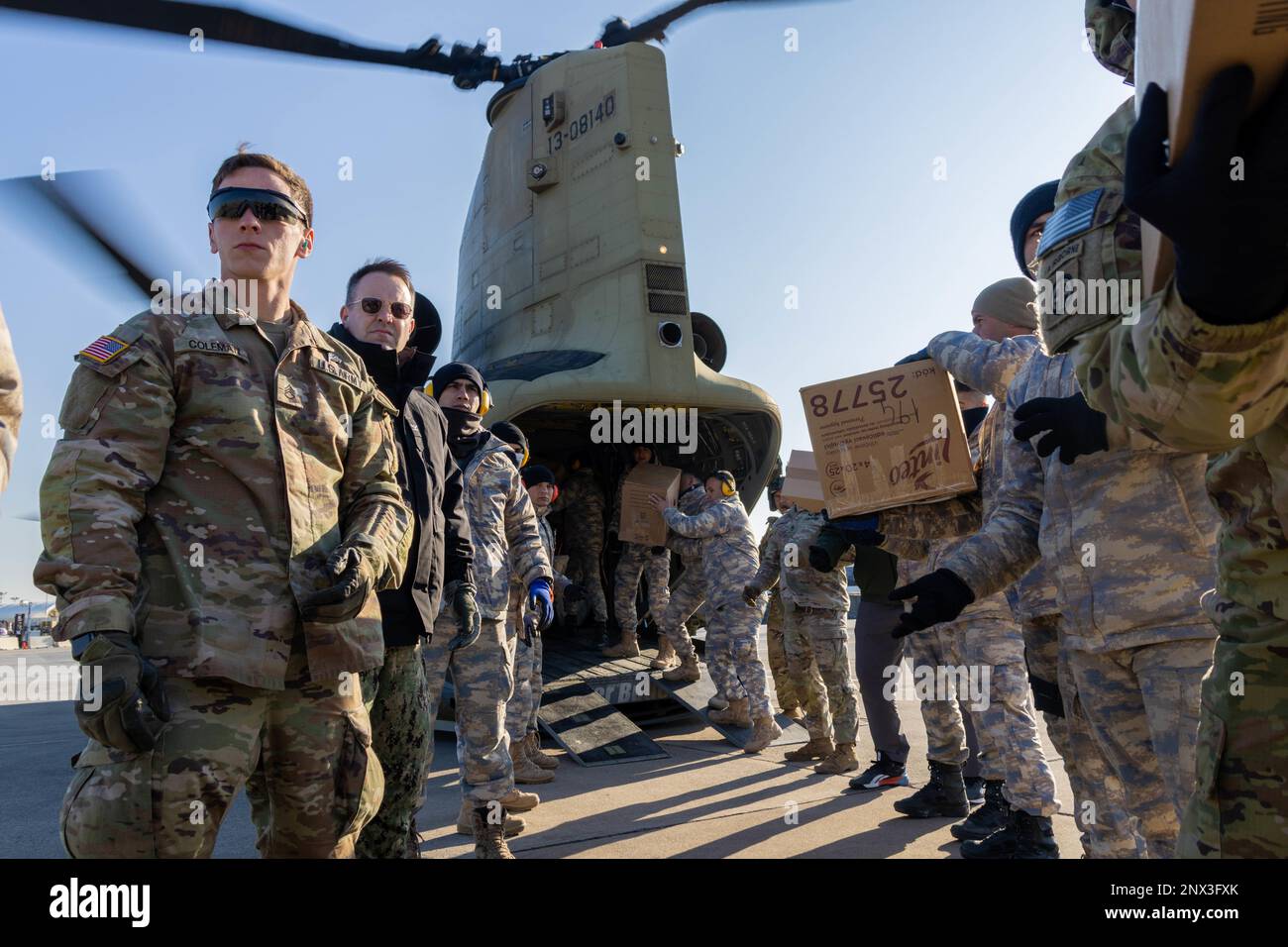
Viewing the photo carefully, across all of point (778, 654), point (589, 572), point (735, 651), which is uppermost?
point (589, 572)

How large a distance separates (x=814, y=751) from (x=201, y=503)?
4.45 meters

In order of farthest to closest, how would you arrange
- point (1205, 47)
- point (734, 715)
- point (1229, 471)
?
point (734, 715) < point (1229, 471) < point (1205, 47)

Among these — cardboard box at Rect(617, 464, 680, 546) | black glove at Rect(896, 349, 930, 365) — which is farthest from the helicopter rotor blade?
black glove at Rect(896, 349, 930, 365)

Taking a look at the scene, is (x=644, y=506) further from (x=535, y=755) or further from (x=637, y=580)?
(x=535, y=755)

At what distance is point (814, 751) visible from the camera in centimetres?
539

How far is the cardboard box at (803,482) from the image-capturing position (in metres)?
5.12

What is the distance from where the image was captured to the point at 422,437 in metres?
3.03

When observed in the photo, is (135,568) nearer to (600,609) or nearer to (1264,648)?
(1264,648)

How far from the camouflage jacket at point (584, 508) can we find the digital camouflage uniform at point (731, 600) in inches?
95.8

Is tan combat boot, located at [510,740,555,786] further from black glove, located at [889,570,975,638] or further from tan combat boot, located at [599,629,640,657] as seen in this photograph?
black glove, located at [889,570,975,638]

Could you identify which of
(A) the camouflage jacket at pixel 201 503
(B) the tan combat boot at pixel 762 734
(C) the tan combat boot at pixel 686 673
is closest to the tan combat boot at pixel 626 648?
(C) the tan combat boot at pixel 686 673

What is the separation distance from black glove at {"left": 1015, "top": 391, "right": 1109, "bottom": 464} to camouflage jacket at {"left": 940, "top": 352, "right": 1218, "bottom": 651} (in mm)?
255

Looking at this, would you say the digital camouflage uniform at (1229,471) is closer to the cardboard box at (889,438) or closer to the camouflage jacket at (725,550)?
the cardboard box at (889,438)

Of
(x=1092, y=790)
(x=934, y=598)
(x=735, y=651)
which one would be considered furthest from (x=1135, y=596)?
(x=735, y=651)
